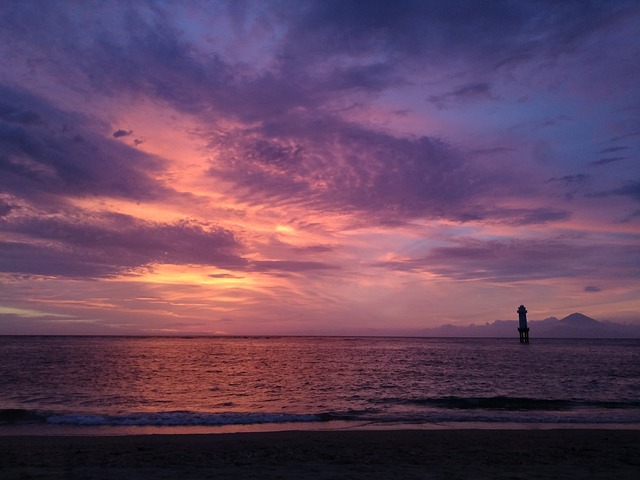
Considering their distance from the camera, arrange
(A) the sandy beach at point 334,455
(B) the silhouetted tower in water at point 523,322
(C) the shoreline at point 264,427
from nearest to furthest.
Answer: (A) the sandy beach at point 334,455
(C) the shoreline at point 264,427
(B) the silhouetted tower in water at point 523,322

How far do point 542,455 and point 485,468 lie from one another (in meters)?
3.27

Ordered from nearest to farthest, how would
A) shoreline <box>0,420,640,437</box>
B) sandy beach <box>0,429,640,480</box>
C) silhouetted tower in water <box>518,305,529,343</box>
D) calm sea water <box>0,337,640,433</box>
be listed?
sandy beach <box>0,429,640,480</box> → shoreline <box>0,420,640,437</box> → calm sea water <box>0,337,640,433</box> → silhouetted tower in water <box>518,305,529,343</box>

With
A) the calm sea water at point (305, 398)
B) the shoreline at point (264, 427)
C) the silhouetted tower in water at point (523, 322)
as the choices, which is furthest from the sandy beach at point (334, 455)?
the silhouetted tower in water at point (523, 322)

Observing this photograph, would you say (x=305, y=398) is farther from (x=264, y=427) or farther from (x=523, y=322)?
(x=523, y=322)

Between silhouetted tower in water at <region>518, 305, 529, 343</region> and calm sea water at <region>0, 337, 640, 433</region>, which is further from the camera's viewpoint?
silhouetted tower in water at <region>518, 305, 529, 343</region>

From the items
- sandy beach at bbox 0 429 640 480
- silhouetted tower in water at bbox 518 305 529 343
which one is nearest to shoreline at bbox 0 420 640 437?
sandy beach at bbox 0 429 640 480

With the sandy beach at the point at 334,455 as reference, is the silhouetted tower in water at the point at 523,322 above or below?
above

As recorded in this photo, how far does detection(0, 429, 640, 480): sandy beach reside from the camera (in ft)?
39.8

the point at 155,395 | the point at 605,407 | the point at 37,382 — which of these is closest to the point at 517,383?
the point at 605,407

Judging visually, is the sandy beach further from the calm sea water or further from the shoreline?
the calm sea water

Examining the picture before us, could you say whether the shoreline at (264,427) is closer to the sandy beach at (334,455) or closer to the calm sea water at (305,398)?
the calm sea water at (305,398)

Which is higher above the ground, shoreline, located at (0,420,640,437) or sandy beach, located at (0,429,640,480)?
sandy beach, located at (0,429,640,480)

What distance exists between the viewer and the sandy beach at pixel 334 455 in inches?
477

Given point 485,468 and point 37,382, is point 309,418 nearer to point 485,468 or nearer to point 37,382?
point 485,468
